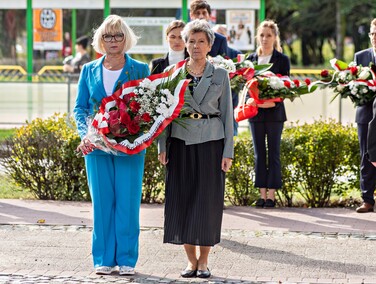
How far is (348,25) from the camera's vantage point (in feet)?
168

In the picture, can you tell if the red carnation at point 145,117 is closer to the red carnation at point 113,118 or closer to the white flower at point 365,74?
the red carnation at point 113,118

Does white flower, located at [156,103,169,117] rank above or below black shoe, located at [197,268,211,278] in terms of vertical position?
above

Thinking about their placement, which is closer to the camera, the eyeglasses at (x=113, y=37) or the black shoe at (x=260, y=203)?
the eyeglasses at (x=113, y=37)

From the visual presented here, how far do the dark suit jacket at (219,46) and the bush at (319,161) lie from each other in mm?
1301

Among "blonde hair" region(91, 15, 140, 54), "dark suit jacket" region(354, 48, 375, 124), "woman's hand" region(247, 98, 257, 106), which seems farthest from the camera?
"dark suit jacket" region(354, 48, 375, 124)

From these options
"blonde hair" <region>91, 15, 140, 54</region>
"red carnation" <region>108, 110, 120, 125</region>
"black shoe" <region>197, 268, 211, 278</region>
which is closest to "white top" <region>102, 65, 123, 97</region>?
"blonde hair" <region>91, 15, 140, 54</region>

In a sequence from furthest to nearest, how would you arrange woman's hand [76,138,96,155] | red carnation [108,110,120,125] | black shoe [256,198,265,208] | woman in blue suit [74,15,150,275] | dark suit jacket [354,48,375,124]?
black shoe [256,198,265,208]
dark suit jacket [354,48,375,124]
woman in blue suit [74,15,150,275]
woman's hand [76,138,96,155]
red carnation [108,110,120,125]

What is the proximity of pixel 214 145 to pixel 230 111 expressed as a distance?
0.29 metres

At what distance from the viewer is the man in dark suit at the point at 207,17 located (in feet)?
34.8

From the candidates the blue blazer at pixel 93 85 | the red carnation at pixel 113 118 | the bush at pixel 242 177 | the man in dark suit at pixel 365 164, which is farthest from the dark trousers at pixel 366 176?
the red carnation at pixel 113 118

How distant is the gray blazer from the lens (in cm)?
754

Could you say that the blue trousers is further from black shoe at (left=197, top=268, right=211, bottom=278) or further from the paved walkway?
black shoe at (left=197, top=268, right=211, bottom=278)

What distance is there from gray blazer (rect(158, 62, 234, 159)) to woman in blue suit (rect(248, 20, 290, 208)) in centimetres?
336

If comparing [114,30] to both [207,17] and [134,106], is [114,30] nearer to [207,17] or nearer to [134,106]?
[134,106]
